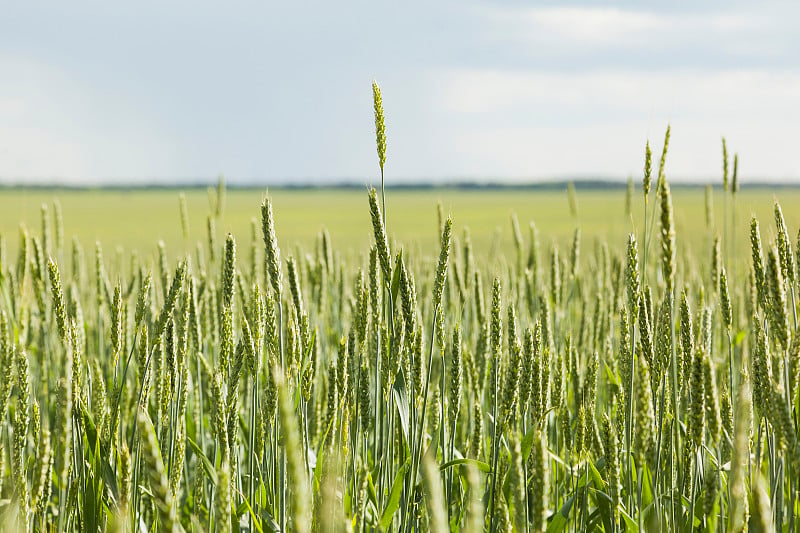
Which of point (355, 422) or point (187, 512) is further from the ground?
point (355, 422)

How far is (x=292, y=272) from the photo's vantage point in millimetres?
1897

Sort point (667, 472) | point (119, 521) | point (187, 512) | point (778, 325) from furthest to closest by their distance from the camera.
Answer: point (187, 512)
point (667, 472)
point (778, 325)
point (119, 521)

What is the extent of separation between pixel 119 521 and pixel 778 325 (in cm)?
134

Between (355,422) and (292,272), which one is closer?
(292,272)

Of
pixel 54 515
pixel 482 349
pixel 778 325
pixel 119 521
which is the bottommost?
pixel 54 515

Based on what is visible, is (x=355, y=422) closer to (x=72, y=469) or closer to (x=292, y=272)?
(x=292, y=272)

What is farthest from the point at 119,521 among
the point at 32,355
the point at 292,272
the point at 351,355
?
the point at 32,355

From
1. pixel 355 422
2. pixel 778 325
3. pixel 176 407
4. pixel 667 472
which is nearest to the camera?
pixel 778 325

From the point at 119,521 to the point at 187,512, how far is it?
1.89m

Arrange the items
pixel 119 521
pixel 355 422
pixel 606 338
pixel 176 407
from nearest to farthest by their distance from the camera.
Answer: pixel 119 521
pixel 176 407
pixel 355 422
pixel 606 338

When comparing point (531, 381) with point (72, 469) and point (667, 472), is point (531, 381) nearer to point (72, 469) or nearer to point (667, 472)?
point (667, 472)

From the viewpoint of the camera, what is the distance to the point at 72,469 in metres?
1.98

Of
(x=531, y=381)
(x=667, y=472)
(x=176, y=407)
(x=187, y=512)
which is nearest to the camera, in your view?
(x=531, y=381)

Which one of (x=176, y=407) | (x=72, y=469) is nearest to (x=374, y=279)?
(x=176, y=407)
